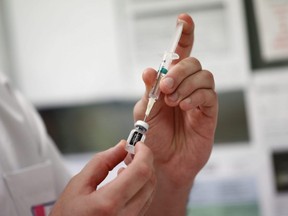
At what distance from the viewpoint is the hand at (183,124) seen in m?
0.69

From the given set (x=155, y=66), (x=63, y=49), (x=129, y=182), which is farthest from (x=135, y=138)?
(x=63, y=49)

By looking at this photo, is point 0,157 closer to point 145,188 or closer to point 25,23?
point 145,188

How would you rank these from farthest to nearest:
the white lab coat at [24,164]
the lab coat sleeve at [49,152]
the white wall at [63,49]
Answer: the white wall at [63,49]
the lab coat sleeve at [49,152]
the white lab coat at [24,164]

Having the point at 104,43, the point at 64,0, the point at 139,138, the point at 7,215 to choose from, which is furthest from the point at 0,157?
the point at 64,0

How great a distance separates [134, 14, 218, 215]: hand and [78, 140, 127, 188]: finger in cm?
14

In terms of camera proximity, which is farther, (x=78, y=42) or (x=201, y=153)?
(x=78, y=42)

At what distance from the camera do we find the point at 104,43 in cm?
154

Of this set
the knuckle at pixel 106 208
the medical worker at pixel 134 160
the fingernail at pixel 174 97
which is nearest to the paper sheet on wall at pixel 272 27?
the medical worker at pixel 134 160

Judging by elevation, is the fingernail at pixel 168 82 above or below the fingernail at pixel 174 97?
above

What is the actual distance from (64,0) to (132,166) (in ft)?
3.91

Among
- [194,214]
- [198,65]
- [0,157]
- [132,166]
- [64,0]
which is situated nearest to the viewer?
[132,166]

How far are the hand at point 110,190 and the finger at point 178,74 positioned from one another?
0.39 feet

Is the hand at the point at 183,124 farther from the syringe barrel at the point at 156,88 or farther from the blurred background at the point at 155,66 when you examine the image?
the blurred background at the point at 155,66

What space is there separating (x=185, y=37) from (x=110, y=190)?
346mm
